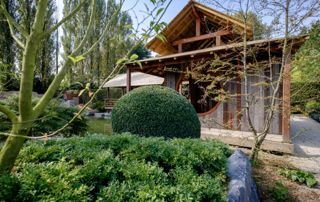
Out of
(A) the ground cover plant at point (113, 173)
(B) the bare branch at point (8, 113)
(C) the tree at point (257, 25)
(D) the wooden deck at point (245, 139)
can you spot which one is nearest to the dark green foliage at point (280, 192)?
(A) the ground cover plant at point (113, 173)

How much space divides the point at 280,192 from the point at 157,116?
2622 mm

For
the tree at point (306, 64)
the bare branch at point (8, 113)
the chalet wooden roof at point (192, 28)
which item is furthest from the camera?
the chalet wooden roof at point (192, 28)

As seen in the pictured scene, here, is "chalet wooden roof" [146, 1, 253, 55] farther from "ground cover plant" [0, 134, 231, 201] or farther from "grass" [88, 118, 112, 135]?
"ground cover plant" [0, 134, 231, 201]

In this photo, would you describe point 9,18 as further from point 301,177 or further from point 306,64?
point 306,64

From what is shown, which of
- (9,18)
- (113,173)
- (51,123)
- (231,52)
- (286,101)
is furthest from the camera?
(51,123)

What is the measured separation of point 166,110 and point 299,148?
457cm

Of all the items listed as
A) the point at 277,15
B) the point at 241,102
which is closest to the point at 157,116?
the point at 277,15

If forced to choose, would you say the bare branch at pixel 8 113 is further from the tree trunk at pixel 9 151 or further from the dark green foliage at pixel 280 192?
the dark green foliage at pixel 280 192

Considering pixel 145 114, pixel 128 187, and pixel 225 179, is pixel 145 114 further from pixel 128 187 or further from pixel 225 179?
pixel 128 187

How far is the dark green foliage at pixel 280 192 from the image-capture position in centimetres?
363

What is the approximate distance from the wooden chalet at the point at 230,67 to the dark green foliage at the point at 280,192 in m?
1.84

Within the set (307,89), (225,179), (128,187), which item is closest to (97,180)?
(128,187)

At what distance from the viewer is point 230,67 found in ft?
23.2

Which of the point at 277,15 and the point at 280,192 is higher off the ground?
the point at 277,15
